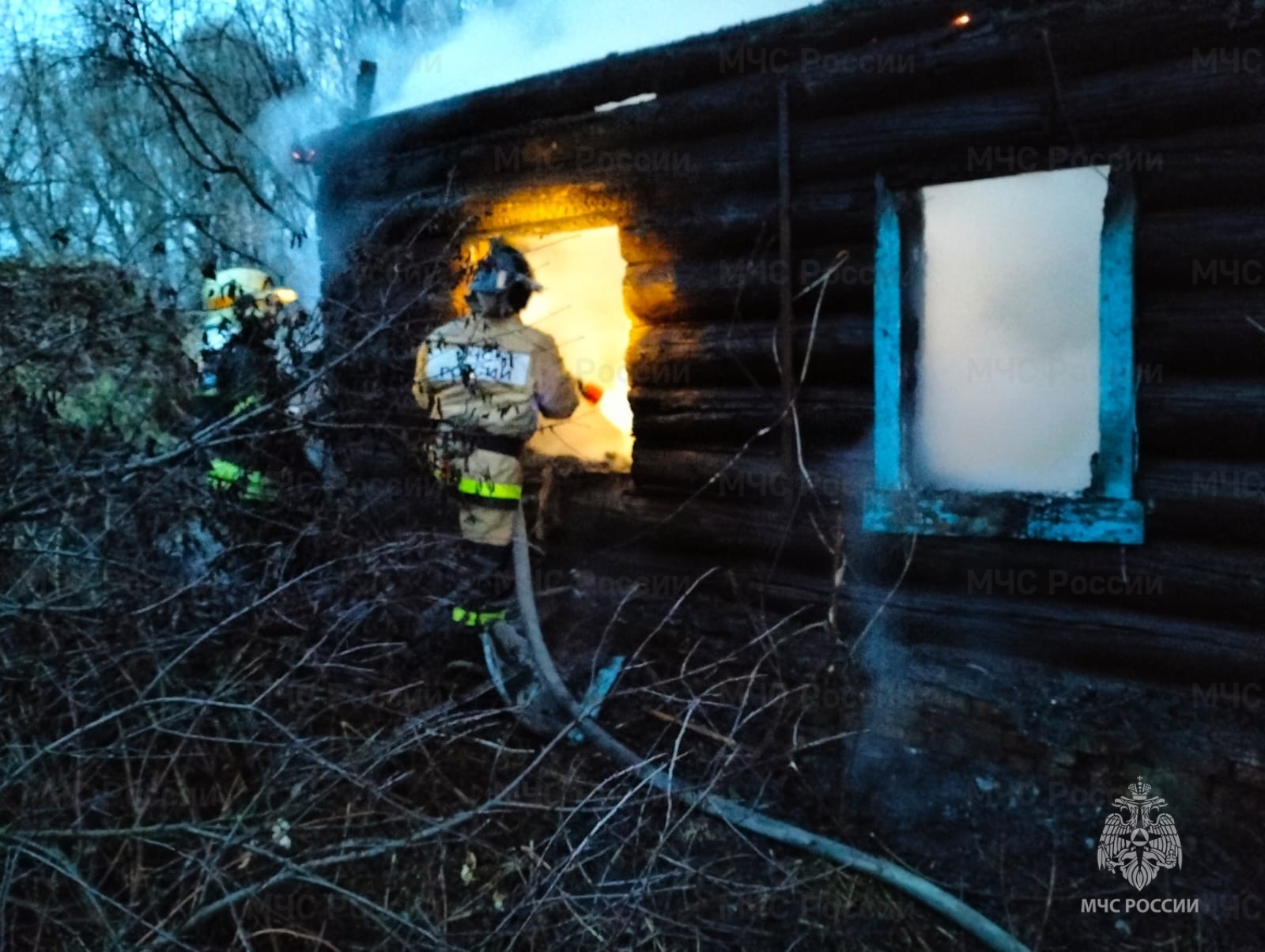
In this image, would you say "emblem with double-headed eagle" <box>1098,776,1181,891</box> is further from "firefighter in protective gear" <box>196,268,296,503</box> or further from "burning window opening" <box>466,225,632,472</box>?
"burning window opening" <box>466,225,632,472</box>

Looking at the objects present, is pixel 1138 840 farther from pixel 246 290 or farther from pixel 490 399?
pixel 246 290

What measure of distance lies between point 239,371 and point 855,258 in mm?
3104

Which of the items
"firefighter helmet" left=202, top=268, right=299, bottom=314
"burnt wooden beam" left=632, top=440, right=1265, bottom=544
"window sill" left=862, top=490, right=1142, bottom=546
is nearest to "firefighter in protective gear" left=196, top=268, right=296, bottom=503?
"firefighter helmet" left=202, top=268, right=299, bottom=314

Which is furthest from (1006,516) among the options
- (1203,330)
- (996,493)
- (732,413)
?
(732,413)

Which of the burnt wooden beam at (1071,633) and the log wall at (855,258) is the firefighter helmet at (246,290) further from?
the burnt wooden beam at (1071,633)

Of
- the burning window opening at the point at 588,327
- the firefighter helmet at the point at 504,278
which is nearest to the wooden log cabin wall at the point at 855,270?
the firefighter helmet at the point at 504,278

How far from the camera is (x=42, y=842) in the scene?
2.82 metres

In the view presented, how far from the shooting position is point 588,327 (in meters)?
7.58

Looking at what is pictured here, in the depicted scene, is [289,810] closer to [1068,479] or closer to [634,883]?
[634,883]

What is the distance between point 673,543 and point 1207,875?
294 cm

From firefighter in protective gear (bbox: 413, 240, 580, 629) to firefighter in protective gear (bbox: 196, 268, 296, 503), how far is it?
89 cm

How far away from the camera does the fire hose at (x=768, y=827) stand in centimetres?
300

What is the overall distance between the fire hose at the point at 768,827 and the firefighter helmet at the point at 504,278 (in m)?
1.82

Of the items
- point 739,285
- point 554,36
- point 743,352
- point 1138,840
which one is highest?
point 554,36
